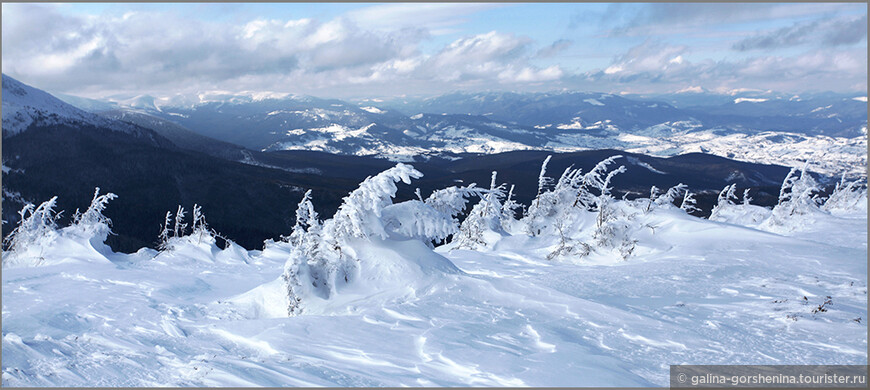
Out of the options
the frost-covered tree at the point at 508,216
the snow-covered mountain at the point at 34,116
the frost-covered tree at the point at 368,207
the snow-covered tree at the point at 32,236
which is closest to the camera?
the frost-covered tree at the point at 368,207

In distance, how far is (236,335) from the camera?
8.77m

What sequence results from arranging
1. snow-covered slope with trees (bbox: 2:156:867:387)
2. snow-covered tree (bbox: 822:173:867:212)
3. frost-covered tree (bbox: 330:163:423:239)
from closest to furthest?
snow-covered slope with trees (bbox: 2:156:867:387) → frost-covered tree (bbox: 330:163:423:239) → snow-covered tree (bbox: 822:173:867:212)

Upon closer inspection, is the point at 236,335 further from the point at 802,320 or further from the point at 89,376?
the point at 802,320

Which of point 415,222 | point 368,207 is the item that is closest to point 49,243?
point 368,207

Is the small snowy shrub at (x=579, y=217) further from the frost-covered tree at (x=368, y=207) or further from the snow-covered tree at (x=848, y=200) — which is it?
the snow-covered tree at (x=848, y=200)

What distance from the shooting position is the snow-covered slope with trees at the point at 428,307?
23.4 ft

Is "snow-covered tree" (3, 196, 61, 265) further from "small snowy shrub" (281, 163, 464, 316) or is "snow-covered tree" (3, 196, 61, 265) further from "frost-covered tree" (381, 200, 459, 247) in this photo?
"frost-covered tree" (381, 200, 459, 247)

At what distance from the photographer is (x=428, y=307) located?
1015 centimetres

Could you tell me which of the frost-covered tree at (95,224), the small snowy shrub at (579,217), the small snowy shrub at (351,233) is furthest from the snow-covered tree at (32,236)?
→ the small snowy shrub at (579,217)

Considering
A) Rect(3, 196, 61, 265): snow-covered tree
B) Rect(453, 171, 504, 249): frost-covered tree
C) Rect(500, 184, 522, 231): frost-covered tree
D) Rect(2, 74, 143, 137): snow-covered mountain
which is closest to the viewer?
Rect(3, 196, 61, 265): snow-covered tree

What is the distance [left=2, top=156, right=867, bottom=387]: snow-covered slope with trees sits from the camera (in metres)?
7.13

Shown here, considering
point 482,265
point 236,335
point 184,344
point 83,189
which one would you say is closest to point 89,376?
point 184,344

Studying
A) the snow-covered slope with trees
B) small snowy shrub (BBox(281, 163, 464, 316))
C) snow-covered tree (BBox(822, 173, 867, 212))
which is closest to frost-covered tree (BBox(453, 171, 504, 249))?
the snow-covered slope with trees

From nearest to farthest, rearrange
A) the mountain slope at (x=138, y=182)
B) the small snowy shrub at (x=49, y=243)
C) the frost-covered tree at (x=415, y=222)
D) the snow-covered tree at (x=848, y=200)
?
1. the frost-covered tree at (x=415, y=222)
2. the small snowy shrub at (x=49, y=243)
3. the snow-covered tree at (x=848, y=200)
4. the mountain slope at (x=138, y=182)
